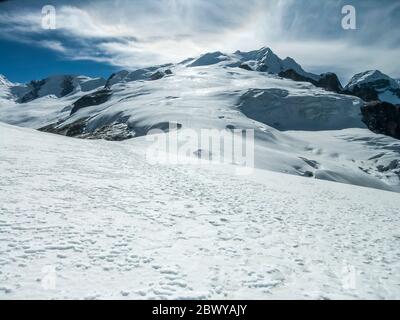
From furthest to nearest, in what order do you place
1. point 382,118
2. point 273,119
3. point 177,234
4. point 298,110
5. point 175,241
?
point 382,118 < point 298,110 < point 273,119 < point 177,234 < point 175,241

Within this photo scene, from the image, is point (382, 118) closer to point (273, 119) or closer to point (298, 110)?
point (298, 110)

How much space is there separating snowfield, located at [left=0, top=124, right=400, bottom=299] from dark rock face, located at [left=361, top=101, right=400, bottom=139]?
10811cm

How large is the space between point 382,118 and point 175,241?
12440 cm

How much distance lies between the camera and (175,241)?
8797mm

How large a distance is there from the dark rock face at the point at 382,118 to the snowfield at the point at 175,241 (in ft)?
355

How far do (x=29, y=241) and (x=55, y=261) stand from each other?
1.20m

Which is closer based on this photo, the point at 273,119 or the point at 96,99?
the point at 273,119

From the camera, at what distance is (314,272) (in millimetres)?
7652

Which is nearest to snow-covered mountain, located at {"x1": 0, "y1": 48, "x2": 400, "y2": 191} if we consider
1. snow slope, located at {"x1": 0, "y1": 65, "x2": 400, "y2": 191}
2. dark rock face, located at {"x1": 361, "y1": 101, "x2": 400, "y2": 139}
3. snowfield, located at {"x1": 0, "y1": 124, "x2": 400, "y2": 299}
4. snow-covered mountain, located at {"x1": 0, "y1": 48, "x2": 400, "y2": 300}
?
snow slope, located at {"x1": 0, "y1": 65, "x2": 400, "y2": 191}

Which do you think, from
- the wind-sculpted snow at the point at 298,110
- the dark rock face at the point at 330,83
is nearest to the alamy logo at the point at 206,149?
the wind-sculpted snow at the point at 298,110

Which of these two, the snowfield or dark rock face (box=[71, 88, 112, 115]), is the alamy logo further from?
dark rock face (box=[71, 88, 112, 115])

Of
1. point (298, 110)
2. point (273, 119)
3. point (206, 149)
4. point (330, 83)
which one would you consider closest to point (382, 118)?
point (298, 110)

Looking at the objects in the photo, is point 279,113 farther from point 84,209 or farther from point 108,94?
point 84,209

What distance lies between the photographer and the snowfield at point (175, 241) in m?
6.45
